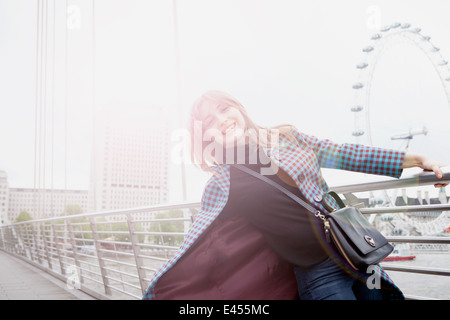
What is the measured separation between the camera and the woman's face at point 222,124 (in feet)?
3.89

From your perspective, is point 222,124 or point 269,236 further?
point 222,124

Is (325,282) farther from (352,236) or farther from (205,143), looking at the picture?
(205,143)

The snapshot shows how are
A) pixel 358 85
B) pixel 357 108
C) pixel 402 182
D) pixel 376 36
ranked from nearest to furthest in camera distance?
1. pixel 402 182
2. pixel 357 108
3. pixel 358 85
4. pixel 376 36

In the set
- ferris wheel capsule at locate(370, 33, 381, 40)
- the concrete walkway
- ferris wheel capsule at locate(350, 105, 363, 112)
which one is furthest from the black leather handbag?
ferris wheel capsule at locate(370, 33, 381, 40)

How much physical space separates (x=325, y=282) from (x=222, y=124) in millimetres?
537

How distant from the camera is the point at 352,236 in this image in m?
0.93

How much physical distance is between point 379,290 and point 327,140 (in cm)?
44

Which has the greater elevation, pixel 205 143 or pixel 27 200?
pixel 205 143

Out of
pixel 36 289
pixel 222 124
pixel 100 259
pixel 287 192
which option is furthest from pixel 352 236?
pixel 36 289

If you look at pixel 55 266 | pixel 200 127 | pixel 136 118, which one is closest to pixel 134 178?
pixel 136 118

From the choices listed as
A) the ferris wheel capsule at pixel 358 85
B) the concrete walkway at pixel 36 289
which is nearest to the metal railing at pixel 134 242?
the concrete walkway at pixel 36 289

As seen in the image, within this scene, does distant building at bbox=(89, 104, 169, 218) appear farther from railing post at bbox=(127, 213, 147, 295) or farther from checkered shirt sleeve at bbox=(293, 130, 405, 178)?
checkered shirt sleeve at bbox=(293, 130, 405, 178)

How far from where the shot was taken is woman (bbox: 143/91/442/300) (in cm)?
97
